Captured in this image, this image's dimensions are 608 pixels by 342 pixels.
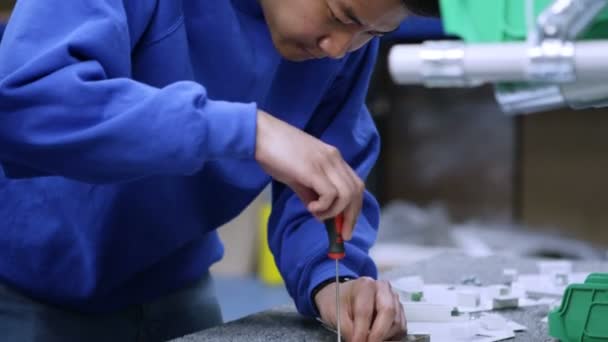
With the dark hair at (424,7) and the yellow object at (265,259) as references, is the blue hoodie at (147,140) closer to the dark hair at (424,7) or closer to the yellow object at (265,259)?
the dark hair at (424,7)

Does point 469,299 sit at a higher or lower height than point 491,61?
lower

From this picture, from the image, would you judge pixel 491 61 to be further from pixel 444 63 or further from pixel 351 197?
pixel 351 197

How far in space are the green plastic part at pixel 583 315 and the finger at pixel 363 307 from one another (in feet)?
0.56

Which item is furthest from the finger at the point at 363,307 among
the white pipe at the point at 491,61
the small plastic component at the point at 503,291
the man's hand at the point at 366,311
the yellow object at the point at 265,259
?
the yellow object at the point at 265,259

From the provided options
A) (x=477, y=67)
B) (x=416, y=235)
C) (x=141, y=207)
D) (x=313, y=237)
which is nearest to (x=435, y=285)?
(x=313, y=237)

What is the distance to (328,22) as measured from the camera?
0.81 metres

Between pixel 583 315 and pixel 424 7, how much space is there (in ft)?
1.03

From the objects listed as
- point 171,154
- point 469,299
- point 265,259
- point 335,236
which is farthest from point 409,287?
point 265,259

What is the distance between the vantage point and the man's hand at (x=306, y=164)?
72cm

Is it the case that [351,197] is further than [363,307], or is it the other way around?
[363,307]

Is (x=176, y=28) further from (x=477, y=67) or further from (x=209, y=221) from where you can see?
(x=477, y=67)

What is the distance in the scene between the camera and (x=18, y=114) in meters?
0.70

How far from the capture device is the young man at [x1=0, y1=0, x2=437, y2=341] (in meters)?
0.70

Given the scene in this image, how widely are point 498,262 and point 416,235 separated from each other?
3.82 ft
